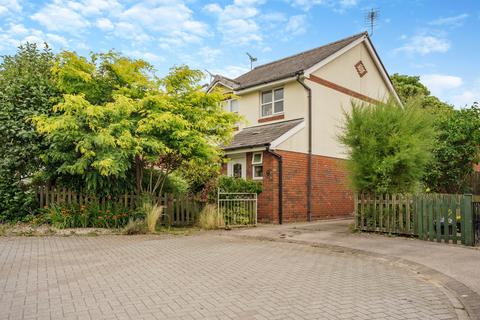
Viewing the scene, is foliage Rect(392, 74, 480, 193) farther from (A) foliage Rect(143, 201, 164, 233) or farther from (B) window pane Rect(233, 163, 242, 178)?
(A) foliage Rect(143, 201, 164, 233)

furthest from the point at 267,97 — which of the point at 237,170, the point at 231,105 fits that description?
the point at 237,170

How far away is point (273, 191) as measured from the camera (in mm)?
15195

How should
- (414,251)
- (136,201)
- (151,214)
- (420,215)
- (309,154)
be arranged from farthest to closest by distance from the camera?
(309,154) → (136,201) → (151,214) → (420,215) → (414,251)

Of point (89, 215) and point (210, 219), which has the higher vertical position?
point (89, 215)

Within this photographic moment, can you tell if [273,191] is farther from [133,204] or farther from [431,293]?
[431,293]

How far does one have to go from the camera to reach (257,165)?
16.2 meters

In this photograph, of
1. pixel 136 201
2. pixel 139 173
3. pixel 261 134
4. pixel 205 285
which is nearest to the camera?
pixel 205 285

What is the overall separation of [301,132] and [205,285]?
38.4ft

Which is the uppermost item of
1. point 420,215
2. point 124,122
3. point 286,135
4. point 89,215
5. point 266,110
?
point 266,110

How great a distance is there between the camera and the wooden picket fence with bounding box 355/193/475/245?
9406mm

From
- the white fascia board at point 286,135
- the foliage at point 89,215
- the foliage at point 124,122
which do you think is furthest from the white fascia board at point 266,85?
the foliage at point 89,215

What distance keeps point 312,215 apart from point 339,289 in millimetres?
11154

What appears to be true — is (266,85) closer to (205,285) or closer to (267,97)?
(267,97)

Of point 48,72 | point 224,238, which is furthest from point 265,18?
point 48,72
